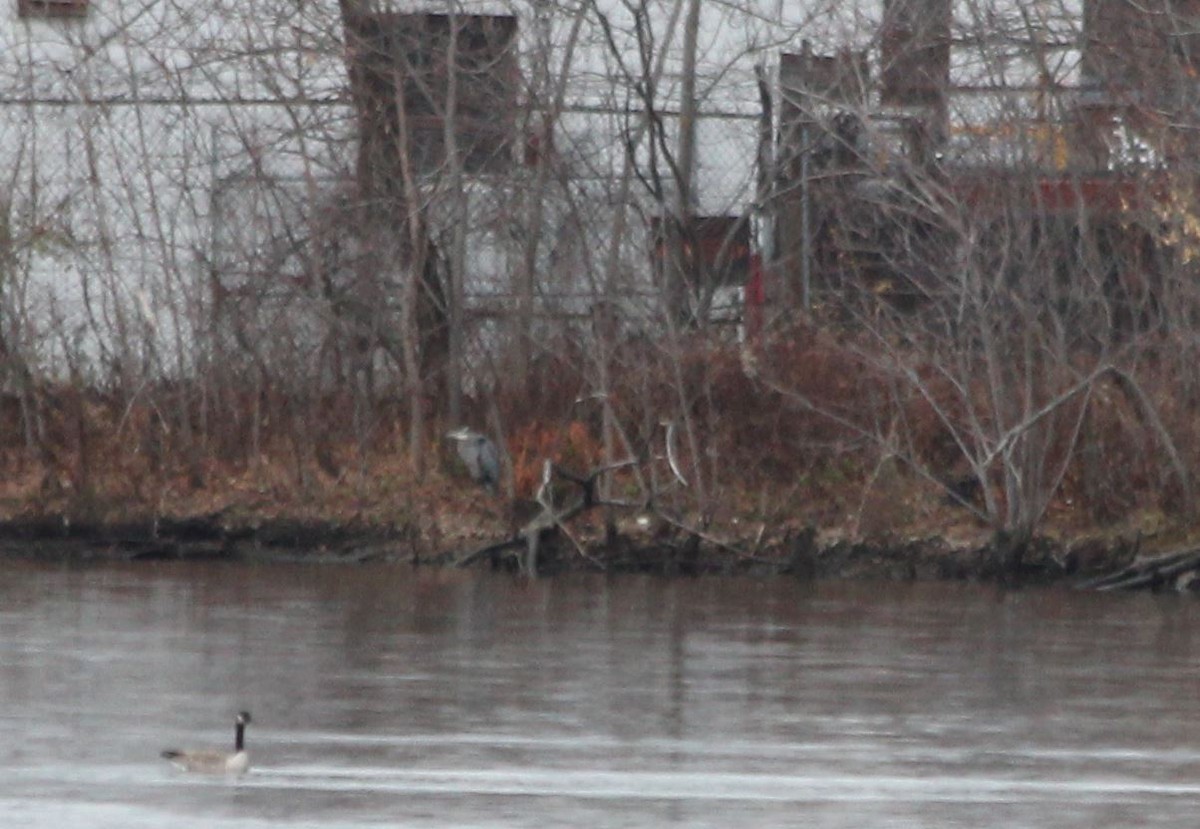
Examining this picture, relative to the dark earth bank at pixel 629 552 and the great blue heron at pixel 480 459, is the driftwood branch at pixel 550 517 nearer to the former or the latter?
the dark earth bank at pixel 629 552

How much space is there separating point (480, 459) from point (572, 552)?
1.18m

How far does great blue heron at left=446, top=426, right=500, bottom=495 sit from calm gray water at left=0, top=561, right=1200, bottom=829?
65.3 inches

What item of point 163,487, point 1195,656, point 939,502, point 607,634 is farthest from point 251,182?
point 1195,656

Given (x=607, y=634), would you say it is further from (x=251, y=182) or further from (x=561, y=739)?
(x=251, y=182)

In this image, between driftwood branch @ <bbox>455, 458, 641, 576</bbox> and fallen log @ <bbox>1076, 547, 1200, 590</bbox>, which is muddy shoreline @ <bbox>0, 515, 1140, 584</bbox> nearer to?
driftwood branch @ <bbox>455, 458, 641, 576</bbox>

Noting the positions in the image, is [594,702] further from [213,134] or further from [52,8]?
[52,8]

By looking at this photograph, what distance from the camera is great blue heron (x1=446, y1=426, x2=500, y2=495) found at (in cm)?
2091

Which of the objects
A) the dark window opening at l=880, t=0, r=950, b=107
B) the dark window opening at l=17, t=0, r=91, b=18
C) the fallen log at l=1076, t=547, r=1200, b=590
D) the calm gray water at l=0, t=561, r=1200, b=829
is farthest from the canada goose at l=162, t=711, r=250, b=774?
the dark window opening at l=17, t=0, r=91, b=18

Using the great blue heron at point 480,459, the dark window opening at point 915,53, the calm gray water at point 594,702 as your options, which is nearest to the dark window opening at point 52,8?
the great blue heron at point 480,459

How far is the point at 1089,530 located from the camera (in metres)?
20.1

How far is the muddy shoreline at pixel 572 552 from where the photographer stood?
780 inches

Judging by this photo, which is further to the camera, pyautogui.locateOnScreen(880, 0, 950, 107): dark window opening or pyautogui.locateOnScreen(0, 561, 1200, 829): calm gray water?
pyautogui.locateOnScreen(880, 0, 950, 107): dark window opening

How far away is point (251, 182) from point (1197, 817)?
14538 mm

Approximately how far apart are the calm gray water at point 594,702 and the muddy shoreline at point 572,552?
0.76 metres
